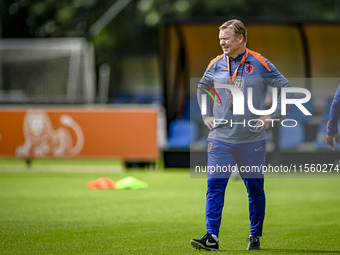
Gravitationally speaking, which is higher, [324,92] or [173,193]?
[324,92]

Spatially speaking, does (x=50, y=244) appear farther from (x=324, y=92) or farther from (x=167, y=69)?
(x=167, y=69)

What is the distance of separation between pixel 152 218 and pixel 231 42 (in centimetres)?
325

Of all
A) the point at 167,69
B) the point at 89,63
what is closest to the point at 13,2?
the point at 89,63

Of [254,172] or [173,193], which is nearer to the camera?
[254,172]

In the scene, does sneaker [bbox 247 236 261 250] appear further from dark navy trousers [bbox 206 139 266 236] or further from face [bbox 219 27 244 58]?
face [bbox 219 27 244 58]

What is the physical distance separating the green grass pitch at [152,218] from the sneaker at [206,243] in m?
0.19

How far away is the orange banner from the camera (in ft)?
48.7

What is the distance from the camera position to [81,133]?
1495 cm

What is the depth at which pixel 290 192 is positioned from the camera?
36.2ft

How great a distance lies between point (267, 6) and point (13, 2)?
590 inches

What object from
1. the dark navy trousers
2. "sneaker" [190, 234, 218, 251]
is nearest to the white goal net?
the dark navy trousers

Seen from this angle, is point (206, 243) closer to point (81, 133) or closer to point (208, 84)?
point (208, 84)

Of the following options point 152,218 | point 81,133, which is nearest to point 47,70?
point 81,133

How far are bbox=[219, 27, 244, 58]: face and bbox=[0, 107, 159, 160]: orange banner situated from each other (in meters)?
9.06
